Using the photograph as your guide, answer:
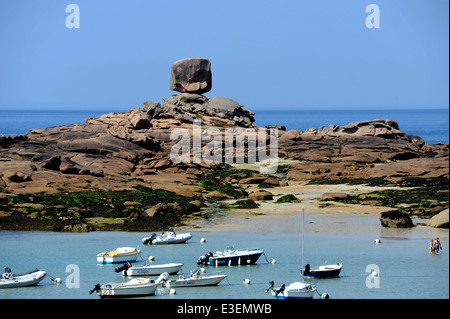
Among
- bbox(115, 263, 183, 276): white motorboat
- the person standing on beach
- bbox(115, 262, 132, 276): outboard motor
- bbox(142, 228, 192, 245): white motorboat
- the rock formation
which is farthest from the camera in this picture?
the rock formation

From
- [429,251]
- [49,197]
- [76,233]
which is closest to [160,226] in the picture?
[76,233]

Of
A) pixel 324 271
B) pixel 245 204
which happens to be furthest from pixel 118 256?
pixel 245 204

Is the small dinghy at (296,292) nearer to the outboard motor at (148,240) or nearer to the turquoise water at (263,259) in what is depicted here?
the turquoise water at (263,259)

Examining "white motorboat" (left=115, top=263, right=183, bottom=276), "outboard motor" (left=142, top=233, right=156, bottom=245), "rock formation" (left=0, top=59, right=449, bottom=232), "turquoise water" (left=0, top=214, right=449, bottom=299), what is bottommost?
"turquoise water" (left=0, top=214, right=449, bottom=299)

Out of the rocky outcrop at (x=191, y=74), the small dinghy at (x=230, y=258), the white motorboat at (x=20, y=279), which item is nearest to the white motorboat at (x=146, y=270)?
the small dinghy at (x=230, y=258)

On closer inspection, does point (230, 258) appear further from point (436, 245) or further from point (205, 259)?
point (436, 245)

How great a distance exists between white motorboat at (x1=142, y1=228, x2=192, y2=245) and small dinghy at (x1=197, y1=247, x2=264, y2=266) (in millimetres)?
7117

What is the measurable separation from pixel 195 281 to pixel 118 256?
887 cm

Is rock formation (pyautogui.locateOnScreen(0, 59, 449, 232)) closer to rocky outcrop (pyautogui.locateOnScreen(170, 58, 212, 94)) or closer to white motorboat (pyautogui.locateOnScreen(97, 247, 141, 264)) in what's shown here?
rocky outcrop (pyautogui.locateOnScreen(170, 58, 212, 94))

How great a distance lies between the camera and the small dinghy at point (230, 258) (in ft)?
155

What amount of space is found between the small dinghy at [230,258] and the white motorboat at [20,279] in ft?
34.2

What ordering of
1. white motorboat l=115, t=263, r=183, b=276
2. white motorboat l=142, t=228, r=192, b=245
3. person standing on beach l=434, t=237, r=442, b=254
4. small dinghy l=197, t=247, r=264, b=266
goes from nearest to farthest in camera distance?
white motorboat l=115, t=263, r=183, b=276 → small dinghy l=197, t=247, r=264, b=266 → person standing on beach l=434, t=237, r=442, b=254 → white motorboat l=142, t=228, r=192, b=245

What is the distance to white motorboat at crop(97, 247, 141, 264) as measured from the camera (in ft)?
158

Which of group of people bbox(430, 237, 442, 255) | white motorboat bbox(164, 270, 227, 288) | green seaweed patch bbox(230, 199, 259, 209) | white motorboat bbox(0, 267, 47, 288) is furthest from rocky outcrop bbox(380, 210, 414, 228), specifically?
white motorboat bbox(0, 267, 47, 288)
